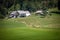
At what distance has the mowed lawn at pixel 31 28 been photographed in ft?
13.8

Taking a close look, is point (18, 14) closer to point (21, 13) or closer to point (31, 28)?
point (21, 13)

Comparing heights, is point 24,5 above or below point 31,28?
above

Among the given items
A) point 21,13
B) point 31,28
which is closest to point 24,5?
point 21,13

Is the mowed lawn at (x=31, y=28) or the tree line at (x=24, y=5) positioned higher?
the tree line at (x=24, y=5)

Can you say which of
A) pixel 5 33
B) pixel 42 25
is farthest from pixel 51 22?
pixel 5 33

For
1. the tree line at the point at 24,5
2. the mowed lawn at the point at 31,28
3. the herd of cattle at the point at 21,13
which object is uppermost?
the tree line at the point at 24,5

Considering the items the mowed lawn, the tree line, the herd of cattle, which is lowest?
the mowed lawn

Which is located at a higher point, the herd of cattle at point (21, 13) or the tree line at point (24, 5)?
the tree line at point (24, 5)

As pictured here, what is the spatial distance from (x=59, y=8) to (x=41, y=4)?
0.30 meters

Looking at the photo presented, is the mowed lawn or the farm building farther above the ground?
the farm building

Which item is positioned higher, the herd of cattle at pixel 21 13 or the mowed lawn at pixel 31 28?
A: the herd of cattle at pixel 21 13

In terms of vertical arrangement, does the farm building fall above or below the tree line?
below

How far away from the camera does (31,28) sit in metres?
4.25

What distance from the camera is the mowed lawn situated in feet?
13.8
